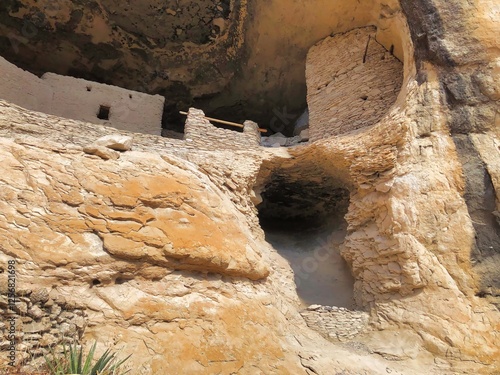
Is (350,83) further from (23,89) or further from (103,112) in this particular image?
(23,89)

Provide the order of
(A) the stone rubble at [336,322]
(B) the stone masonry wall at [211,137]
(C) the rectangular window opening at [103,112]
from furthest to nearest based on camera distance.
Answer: (C) the rectangular window opening at [103,112]
(B) the stone masonry wall at [211,137]
(A) the stone rubble at [336,322]

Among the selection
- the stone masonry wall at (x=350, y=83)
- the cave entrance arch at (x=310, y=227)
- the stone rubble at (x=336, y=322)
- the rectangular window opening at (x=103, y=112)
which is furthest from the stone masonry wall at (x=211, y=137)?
the stone rubble at (x=336, y=322)

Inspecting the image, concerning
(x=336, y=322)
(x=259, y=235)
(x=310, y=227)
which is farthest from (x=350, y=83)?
(x=336, y=322)

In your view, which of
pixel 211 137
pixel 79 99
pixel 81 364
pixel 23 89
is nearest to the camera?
pixel 81 364

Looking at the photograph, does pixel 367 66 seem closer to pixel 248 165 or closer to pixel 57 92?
pixel 248 165

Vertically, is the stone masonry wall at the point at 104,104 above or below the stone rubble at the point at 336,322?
above

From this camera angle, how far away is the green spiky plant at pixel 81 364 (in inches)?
112

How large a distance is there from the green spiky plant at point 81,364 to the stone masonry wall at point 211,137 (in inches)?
180

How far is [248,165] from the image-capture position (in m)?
6.92

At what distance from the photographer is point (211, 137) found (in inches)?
288

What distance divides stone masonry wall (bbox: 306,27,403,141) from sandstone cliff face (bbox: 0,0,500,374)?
0.73 m

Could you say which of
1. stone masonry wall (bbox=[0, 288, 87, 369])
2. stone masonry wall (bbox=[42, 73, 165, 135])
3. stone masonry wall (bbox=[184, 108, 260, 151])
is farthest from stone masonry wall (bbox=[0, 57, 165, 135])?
stone masonry wall (bbox=[0, 288, 87, 369])

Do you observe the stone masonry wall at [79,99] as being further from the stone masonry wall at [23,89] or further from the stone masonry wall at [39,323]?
the stone masonry wall at [39,323]

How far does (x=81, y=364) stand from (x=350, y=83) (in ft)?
25.5
